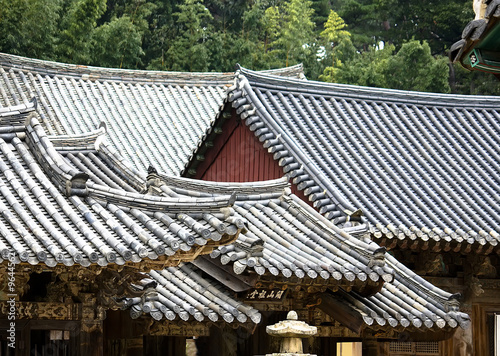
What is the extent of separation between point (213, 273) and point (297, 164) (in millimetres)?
4176

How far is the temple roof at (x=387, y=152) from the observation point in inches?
625

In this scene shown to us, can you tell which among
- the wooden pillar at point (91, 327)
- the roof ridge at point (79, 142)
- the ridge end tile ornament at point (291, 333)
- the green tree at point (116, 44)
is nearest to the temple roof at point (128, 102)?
the roof ridge at point (79, 142)

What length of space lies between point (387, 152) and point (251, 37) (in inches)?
781

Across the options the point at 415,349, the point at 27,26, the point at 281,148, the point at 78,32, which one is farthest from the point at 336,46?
the point at 415,349

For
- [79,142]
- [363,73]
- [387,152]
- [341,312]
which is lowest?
[341,312]

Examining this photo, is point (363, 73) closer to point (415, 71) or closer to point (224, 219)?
point (415, 71)

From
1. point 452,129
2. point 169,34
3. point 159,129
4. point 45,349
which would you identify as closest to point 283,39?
point 169,34

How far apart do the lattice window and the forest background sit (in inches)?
628

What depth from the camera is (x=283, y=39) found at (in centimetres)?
3684

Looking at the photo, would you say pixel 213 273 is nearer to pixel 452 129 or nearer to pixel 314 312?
pixel 314 312

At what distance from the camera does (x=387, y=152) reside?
18250 millimetres

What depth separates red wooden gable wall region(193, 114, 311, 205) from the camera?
1722 centimetres

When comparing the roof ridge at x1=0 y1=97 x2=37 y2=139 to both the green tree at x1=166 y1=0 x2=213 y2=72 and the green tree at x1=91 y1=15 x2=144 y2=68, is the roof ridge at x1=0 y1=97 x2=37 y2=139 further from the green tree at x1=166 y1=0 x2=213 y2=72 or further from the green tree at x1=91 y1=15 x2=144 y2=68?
the green tree at x1=166 y1=0 x2=213 y2=72

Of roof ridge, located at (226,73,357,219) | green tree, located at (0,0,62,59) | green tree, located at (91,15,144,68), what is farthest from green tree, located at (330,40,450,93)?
roof ridge, located at (226,73,357,219)
